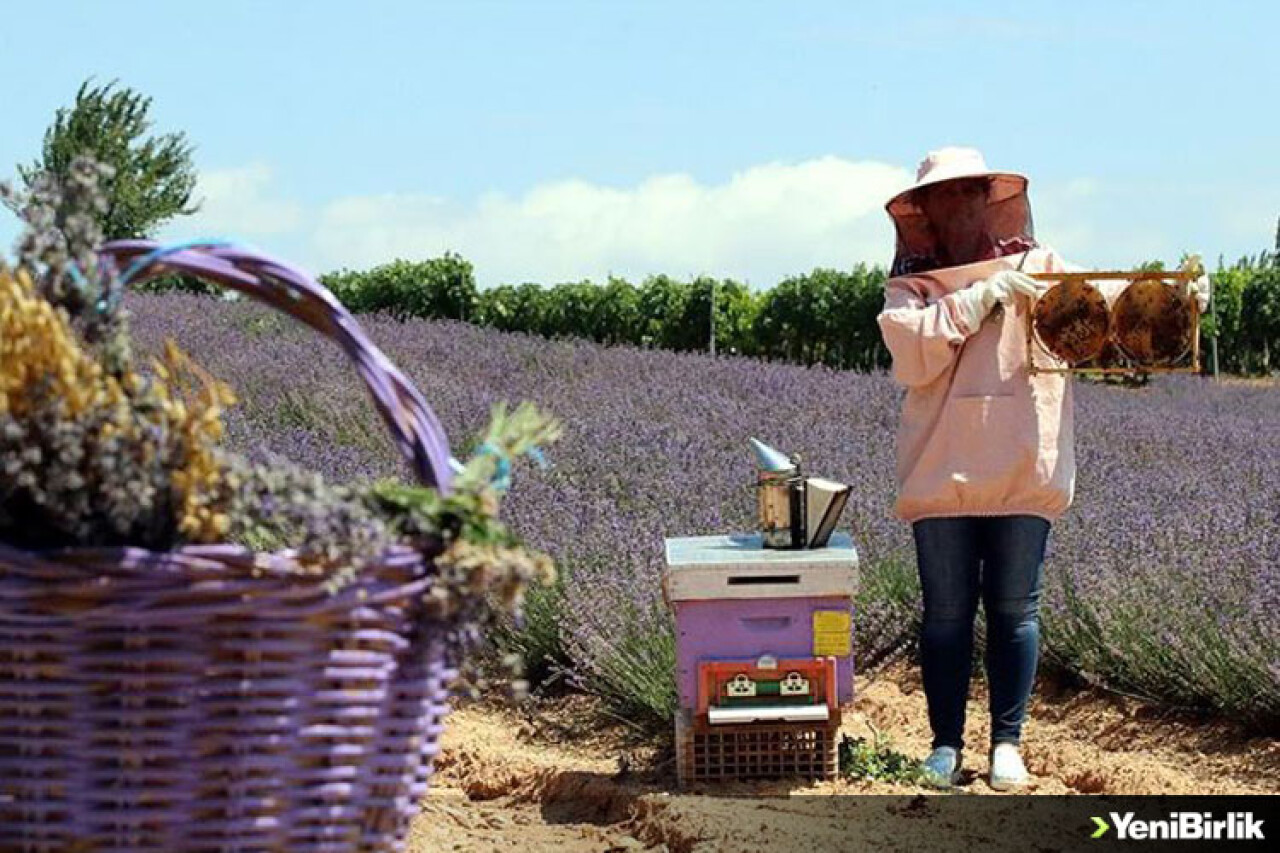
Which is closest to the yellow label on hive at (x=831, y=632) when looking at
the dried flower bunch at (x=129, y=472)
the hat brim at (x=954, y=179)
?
the hat brim at (x=954, y=179)

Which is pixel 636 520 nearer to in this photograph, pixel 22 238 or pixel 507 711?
pixel 507 711

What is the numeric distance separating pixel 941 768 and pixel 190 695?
114 inches

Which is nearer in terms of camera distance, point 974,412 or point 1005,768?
point 974,412

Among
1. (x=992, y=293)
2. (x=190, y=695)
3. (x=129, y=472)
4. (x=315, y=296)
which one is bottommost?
(x=190, y=695)

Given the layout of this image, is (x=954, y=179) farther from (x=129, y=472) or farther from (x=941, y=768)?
(x=129, y=472)

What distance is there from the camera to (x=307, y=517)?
181 cm

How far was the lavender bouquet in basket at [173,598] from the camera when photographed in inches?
69.6

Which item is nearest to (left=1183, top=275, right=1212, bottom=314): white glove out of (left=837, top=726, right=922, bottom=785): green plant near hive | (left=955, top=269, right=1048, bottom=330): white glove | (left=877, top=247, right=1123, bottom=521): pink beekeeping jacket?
(left=877, top=247, right=1123, bottom=521): pink beekeeping jacket

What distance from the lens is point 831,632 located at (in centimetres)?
434

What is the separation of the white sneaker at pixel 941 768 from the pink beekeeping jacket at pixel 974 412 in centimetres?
58

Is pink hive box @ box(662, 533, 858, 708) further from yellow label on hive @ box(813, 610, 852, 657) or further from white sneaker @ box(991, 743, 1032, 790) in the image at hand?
white sneaker @ box(991, 743, 1032, 790)

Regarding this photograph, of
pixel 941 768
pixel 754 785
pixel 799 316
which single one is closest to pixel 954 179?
pixel 941 768

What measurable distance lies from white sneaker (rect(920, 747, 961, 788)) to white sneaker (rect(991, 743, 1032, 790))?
9 cm

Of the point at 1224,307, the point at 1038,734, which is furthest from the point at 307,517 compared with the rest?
the point at 1224,307
